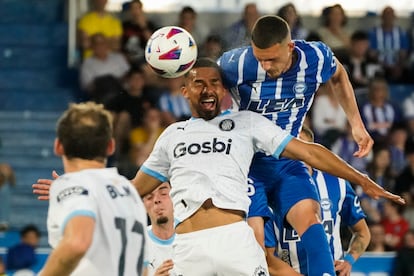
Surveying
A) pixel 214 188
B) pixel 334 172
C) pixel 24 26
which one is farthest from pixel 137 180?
pixel 24 26

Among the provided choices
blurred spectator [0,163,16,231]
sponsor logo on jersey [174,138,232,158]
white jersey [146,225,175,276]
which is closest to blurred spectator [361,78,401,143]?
blurred spectator [0,163,16,231]

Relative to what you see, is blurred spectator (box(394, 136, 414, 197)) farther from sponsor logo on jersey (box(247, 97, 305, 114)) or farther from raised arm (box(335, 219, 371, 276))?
sponsor logo on jersey (box(247, 97, 305, 114))

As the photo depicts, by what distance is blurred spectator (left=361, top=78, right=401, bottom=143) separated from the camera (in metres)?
13.7

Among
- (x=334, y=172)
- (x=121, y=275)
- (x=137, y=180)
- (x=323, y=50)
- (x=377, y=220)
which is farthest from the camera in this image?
(x=377, y=220)

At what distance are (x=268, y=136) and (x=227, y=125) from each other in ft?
0.99

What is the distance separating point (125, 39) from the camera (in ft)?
47.1

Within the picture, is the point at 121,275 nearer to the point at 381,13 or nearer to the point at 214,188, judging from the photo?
the point at 214,188

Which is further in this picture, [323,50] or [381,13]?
[381,13]

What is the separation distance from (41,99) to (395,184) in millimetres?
4683

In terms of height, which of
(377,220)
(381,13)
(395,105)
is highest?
(381,13)

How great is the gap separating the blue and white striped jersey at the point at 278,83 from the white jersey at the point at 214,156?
434 millimetres

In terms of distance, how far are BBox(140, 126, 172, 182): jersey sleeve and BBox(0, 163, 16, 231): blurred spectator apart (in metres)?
5.80

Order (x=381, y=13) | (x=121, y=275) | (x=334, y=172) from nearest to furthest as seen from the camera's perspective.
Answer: (x=121, y=275) → (x=334, y=172) → (x=381, y=13)

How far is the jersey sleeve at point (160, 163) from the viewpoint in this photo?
7.39 metres
